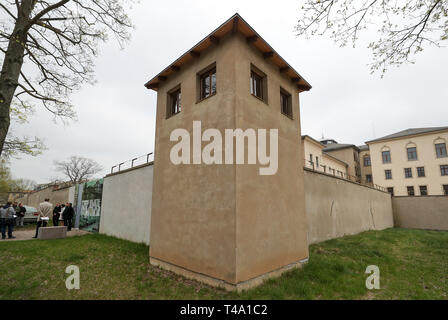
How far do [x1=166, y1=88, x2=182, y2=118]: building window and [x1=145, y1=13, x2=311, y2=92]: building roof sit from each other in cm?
69

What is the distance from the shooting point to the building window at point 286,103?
8133mm

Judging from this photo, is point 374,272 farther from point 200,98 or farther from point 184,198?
point 200,98

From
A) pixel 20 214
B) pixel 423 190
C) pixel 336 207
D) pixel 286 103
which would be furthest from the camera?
pixel 423 190

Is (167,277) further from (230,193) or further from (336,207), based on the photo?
(336,207)

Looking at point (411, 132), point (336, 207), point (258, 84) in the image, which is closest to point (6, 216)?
point (258, 84)

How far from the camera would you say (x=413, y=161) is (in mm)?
33719

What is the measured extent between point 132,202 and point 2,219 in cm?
671

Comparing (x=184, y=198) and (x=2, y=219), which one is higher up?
(x=184, y=198)

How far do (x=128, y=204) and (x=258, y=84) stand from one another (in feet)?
29.3

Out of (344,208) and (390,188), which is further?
(390,188)

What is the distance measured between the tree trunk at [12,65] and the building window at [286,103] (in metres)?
7.63
